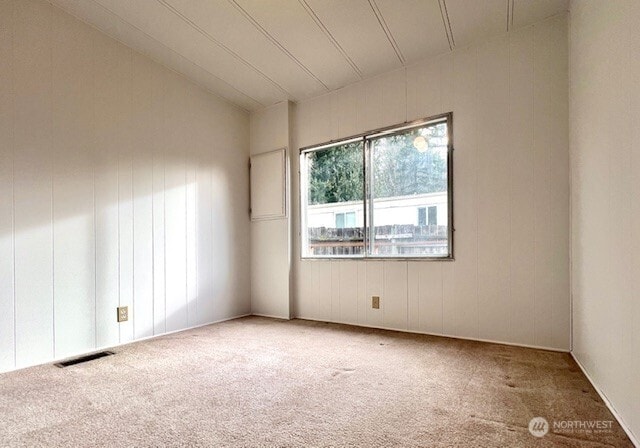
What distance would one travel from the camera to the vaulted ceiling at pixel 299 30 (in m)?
2.45

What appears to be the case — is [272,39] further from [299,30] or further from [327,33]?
[327,33]

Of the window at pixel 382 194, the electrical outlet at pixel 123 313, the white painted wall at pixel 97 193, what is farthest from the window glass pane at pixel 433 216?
the electrical outlet at pixel 123 313

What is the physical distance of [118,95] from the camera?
293 centimetres

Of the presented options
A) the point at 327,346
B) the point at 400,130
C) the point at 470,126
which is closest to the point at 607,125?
the point at 470,126

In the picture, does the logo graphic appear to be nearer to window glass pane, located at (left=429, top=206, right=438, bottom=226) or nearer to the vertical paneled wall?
the vertical paneled wall

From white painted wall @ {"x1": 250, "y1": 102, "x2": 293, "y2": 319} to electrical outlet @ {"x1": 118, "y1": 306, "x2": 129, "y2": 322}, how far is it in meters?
1.47

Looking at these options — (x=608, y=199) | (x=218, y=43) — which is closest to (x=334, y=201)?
(x=218, y=43)

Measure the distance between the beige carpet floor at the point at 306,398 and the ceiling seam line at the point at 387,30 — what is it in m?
2.42

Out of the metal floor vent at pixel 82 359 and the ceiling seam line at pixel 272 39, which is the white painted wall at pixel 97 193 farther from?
the ceiling seam line at pixel 272 39

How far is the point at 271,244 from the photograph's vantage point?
3988 millimetres

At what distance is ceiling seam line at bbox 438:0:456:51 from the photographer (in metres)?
2.40

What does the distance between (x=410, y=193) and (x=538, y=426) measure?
207cm

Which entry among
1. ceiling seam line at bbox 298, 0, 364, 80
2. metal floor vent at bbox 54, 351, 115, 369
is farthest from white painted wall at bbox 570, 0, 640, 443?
metal floor vent at bbox 54, 351, 115, 369

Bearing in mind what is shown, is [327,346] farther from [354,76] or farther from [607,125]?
[354,76]
